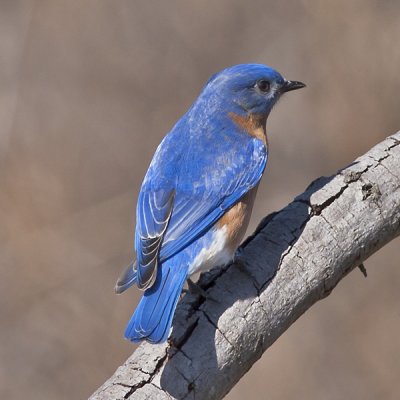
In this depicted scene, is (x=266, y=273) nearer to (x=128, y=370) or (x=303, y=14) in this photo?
(x=128, y=370)

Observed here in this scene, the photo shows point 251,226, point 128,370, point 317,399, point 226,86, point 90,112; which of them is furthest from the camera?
point 90,112

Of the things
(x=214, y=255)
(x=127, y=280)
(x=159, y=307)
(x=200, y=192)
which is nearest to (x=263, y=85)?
(x=200, y=192)

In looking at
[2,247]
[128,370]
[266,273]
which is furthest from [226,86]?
[2,247]

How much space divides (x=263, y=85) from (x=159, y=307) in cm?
159

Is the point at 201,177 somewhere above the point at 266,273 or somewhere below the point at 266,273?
above

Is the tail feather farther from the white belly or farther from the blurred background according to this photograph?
the blurred background

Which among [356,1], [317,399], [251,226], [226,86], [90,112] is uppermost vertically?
[90,112]

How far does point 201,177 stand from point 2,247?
3.07m

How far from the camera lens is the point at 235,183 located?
15.5ft

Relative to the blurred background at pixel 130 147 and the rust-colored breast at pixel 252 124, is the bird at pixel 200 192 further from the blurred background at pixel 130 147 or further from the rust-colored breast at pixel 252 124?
the blurred background at pixel 130 147

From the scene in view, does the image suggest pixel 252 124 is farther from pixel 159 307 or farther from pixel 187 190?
pixel 159 307

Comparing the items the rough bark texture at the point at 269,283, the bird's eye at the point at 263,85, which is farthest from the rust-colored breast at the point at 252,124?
the rough bark texture at the point at 269,283

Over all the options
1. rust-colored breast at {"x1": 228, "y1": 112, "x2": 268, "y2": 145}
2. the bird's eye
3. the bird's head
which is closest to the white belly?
rust-colored breast at {"x1": 228, "y1": 112, "x2": 268, "y2": 145}

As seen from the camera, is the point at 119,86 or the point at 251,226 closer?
the point at 251,226
